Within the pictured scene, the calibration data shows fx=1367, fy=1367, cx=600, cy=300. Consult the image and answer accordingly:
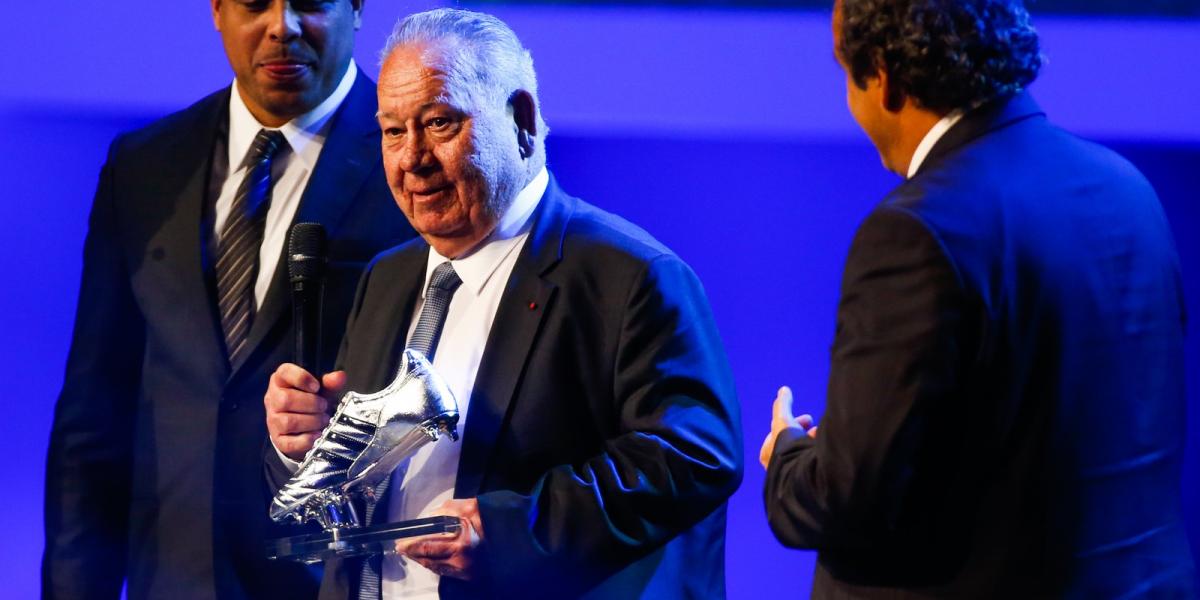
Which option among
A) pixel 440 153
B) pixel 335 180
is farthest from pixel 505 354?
pixel 335 180

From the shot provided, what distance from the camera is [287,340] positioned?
2.24 m

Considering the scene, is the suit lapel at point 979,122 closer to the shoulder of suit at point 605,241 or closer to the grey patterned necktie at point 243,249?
the shoulder of suit at point 605,241

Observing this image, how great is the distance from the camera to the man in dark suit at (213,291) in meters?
2.27

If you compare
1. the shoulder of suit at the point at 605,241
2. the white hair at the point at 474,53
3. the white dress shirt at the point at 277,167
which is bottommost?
the shoulder of suit at the point at 605,241

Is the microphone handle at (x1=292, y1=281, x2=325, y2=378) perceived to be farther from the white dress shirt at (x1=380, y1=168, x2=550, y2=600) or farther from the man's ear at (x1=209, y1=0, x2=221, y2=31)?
the man's ear at (x1=209, y1=0, x2=221, y2=31)

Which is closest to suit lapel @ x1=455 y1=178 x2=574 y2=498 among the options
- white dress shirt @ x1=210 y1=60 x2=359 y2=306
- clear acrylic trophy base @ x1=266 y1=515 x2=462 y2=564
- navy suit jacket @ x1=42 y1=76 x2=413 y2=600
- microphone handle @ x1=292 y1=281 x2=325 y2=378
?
clear acrylic trophy base @ x1=266 y1=515 x2=462 y2=564

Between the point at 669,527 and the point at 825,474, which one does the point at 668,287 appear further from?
the point at 825,474

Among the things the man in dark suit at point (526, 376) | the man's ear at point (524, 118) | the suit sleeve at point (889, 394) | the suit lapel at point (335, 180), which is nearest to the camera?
the suit sleeve at point (889, 394)

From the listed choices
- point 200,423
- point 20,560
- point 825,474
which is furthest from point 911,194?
point 20,560

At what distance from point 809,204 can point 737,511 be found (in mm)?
631

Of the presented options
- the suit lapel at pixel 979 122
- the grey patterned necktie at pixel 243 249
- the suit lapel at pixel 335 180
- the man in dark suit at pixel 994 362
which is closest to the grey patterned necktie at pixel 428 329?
the suit lapel at pixel 335 180

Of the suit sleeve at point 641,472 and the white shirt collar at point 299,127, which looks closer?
the suit sleeve at point 641,472

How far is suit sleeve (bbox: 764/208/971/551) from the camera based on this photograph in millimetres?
1316

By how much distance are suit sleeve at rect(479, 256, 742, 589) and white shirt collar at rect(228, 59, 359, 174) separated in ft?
2.52
